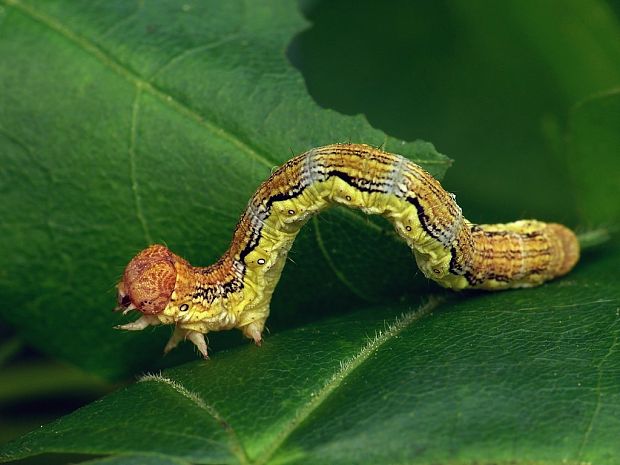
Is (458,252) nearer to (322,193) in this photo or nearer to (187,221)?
(322,193)

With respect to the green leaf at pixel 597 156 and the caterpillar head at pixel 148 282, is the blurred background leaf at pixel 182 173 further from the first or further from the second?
the caterpillar head at pixel 148 282

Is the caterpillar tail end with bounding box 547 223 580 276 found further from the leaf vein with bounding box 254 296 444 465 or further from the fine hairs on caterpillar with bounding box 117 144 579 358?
the leaf vein with bounding box 254 296 444 465

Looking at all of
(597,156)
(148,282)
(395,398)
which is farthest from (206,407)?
(597,156)

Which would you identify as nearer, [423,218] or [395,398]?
[395,398]

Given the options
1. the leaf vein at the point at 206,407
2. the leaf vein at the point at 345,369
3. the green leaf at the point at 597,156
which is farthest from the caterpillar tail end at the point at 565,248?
the leaf vein at the point at 206,407

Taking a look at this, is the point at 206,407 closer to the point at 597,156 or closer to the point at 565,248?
the point at 565,248

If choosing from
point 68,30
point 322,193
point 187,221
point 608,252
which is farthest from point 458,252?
point 68,30
